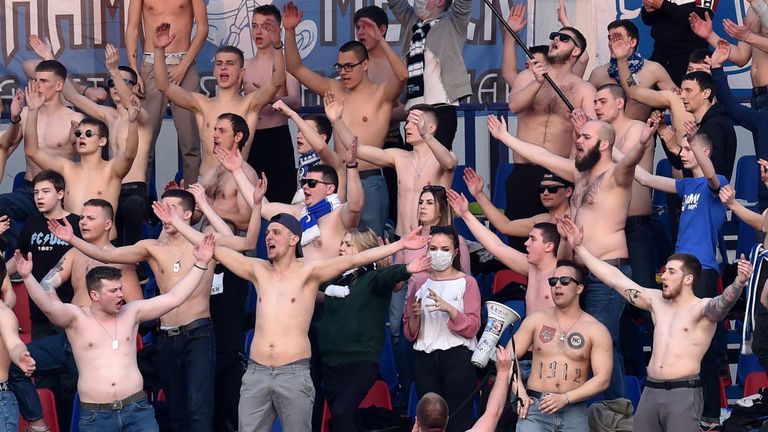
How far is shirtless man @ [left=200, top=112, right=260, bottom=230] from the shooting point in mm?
13812

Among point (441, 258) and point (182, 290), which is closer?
point (182, 290)

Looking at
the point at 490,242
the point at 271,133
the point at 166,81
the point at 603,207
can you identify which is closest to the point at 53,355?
the point at 166,81

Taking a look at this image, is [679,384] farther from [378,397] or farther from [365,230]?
[365,230]

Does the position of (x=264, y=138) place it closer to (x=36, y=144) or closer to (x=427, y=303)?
(x=36, y=144)

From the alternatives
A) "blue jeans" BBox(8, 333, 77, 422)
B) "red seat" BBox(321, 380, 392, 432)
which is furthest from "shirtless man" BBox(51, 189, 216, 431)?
"red seat" BBox(321, 380, 392, 432)

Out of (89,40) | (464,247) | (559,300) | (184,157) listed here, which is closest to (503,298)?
(464,247)

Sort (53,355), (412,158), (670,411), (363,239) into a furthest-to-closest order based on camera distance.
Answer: (412,158) < (53,355) < (363,239) < (670,411)

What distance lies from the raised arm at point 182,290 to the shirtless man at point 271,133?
2.99m

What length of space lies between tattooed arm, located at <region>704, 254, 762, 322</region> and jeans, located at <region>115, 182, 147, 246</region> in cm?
514

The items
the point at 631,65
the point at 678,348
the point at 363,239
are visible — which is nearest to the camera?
the point at 678,348

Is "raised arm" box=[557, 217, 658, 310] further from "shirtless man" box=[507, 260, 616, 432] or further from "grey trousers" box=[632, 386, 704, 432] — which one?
"grey trousers" box=[632, 386, 704, 432]

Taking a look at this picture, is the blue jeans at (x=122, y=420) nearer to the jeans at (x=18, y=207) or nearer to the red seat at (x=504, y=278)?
the jeans at (x=18, y=207)

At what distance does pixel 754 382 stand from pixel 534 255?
2.08 m

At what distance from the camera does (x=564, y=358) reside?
1195cm
